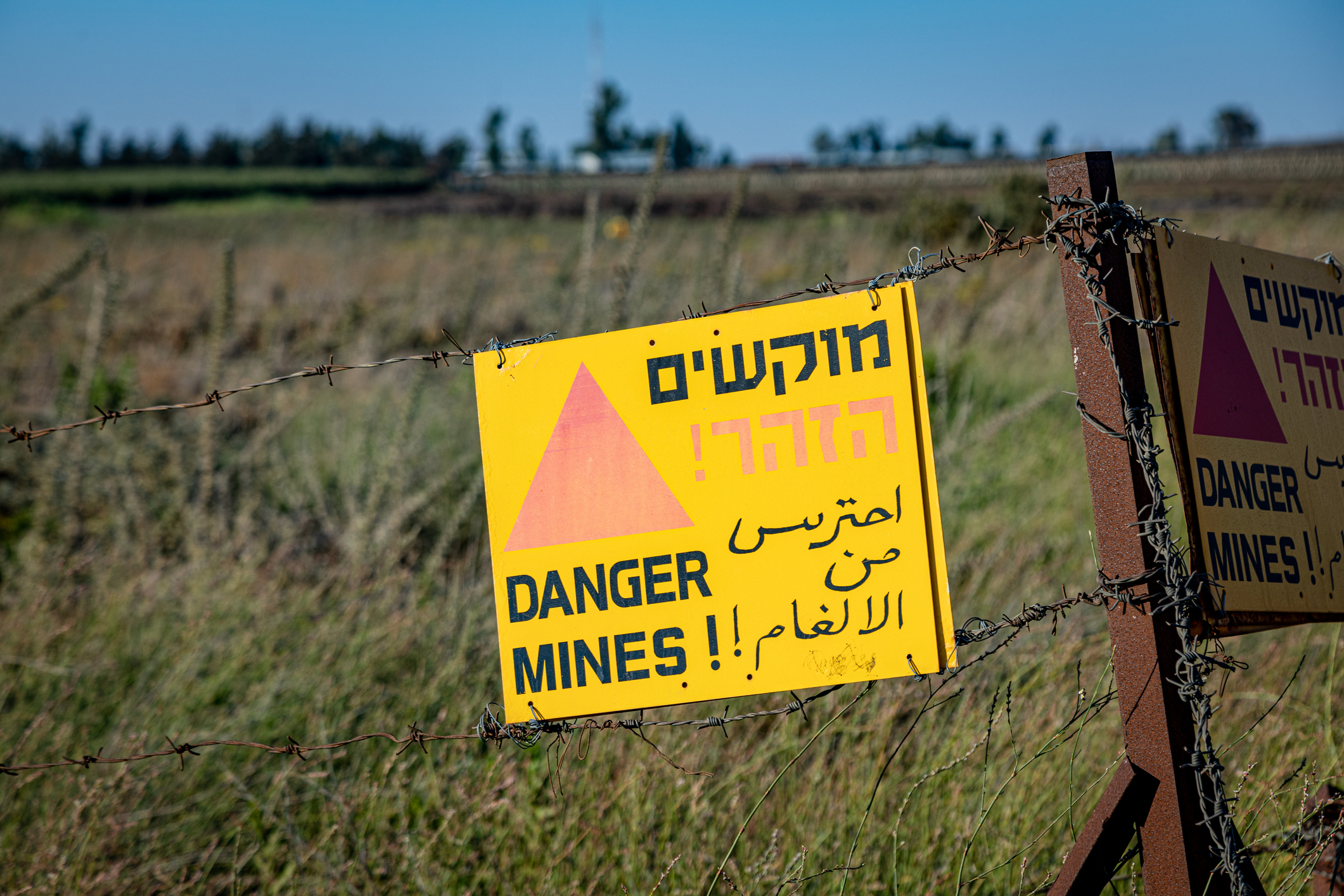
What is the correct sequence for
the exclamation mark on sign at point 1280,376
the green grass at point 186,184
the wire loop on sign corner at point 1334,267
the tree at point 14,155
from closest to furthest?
the exclamation mark on sign at point 1280,376
the wire loop on sign corner at point 1334,267
the green grass at point 186,184
the tree at point 14,155

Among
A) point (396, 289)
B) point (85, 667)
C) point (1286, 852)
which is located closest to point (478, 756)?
point (85, 667)

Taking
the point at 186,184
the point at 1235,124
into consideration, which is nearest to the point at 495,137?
the point at 186,184

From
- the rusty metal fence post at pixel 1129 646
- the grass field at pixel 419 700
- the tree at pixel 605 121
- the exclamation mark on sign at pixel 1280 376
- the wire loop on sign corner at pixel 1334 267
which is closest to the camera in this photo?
the rusty metal fence post at pixel 1129 646

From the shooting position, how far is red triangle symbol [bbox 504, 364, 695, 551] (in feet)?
5.81

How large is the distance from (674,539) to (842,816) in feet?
4.13

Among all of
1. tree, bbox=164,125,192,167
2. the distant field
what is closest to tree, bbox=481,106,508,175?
the distant field

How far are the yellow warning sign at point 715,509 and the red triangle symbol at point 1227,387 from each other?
23.2 inches

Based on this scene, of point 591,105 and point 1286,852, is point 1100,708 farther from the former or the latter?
point 591,105

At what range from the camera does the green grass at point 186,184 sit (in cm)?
4109

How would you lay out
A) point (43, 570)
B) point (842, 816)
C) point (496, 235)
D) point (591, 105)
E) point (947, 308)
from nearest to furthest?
1. point (842, 816)
2. point (43, 570)
3. point (947, 308)
4. point (496, 235)
5. point (591, 105)

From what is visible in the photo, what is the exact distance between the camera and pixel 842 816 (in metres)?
2.54

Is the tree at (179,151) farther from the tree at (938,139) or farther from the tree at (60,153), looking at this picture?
the tree at (938,139)

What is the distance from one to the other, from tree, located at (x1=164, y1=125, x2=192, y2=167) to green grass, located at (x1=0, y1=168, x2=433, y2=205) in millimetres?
5554

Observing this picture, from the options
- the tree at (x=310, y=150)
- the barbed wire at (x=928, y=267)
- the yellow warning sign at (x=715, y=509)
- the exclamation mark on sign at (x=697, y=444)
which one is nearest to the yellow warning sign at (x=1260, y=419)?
the barbed wire at (x=928, y=267)
